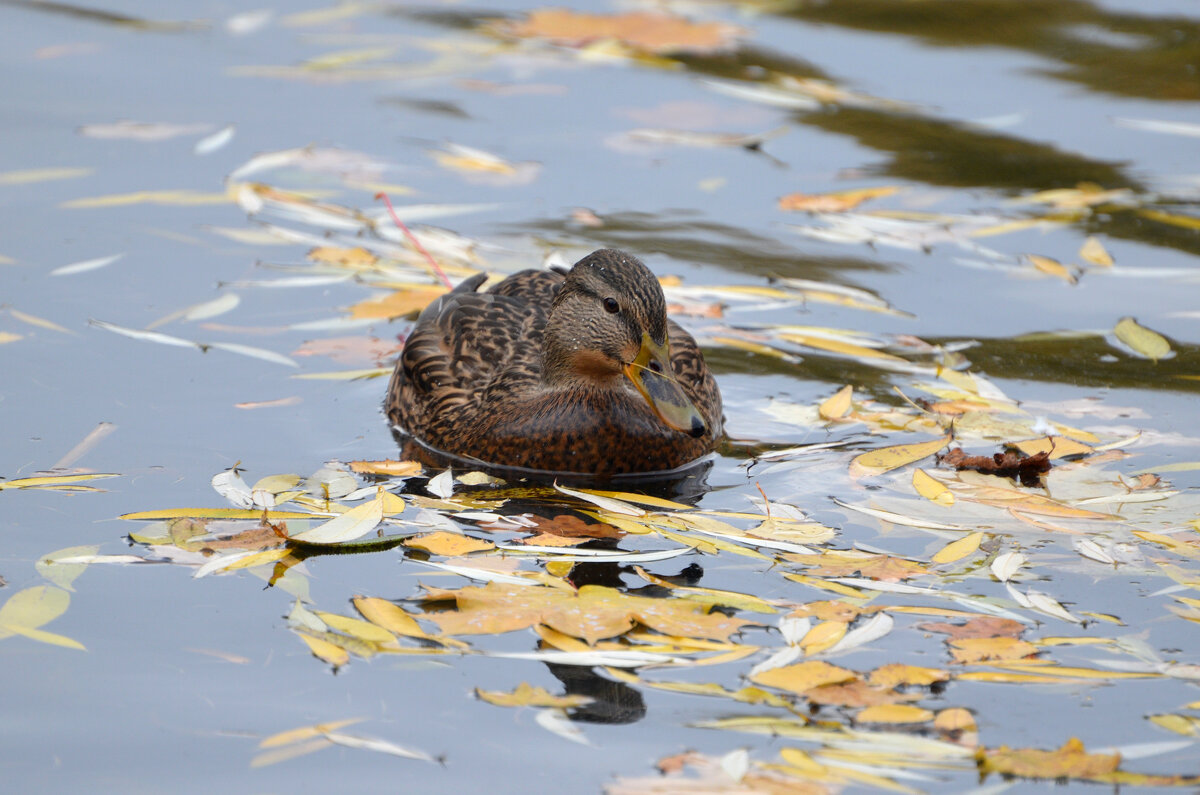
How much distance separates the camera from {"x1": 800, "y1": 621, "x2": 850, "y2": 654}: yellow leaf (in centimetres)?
457

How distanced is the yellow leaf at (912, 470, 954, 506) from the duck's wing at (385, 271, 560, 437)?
177cm

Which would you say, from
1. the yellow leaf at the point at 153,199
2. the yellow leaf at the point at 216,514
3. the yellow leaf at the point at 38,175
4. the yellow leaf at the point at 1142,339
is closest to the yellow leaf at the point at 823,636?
the yellow leaf at the point at 216,514

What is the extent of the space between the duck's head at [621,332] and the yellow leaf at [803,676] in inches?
60.6

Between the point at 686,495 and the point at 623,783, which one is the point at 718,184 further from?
the point at 623,783

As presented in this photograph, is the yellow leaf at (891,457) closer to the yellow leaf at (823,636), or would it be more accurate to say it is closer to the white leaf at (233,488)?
the yellow leaf at (823,636)

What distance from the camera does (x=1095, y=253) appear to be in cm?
877

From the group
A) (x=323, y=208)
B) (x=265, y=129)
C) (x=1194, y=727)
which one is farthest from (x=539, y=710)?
(x=265, y=129)

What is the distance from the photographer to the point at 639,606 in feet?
15.9

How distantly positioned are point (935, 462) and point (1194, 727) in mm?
2248

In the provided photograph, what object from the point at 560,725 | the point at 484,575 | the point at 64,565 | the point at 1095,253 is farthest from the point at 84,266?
the point at 1095,253

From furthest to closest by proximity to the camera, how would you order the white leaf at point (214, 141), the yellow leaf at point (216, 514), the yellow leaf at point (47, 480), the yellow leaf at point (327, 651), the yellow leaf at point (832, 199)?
the white leaf at point (214, 141), the yellow leaf at point (832, 199), the yellow leaf at point (47, 480), the yellow leaf at point (216, 514), the yellow leaf at point (327, 651)

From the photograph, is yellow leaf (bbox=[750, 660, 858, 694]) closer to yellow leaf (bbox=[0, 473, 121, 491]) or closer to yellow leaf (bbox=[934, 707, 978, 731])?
yellow leaf (bbox=[934, 707, 978, 731])

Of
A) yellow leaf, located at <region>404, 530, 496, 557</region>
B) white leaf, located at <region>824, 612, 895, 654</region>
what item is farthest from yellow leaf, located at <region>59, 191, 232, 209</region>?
white leaf, located at <region>824, 612, 895, 654</region>

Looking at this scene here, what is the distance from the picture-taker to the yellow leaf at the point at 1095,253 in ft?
28.5
